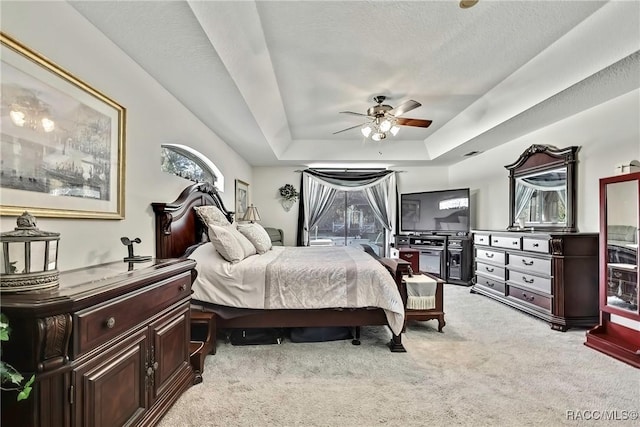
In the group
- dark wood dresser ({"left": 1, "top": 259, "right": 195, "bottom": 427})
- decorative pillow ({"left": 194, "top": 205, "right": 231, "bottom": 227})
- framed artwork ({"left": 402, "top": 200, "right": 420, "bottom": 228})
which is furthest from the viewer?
framed artwork ({"left": 402, "top": 200, "right": 420, "bottom": 228})

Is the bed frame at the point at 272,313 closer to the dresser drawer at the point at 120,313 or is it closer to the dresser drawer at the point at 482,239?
the dresser drawer at the point at 120,313

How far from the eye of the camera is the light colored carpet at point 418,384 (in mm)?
1766

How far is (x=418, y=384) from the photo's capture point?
2105mm

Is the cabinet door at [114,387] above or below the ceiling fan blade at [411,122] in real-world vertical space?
below

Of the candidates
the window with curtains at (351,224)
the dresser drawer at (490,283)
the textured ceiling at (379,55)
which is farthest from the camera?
the window with curtains at (351,224)

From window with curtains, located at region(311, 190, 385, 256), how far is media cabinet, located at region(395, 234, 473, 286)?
806 millimetres

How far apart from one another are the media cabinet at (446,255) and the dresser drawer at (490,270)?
81 centimetres

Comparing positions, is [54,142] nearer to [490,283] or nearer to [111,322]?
[111,322]

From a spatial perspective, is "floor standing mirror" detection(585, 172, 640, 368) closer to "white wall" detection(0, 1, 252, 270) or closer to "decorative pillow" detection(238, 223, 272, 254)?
"decorative pillow" detection(238, 223, 272, 254)

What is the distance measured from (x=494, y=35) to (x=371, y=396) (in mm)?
2911


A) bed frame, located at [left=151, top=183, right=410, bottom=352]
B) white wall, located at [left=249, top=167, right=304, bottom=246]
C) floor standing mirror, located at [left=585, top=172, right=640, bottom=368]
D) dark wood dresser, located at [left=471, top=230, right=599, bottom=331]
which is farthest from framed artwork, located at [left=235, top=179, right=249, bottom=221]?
floor standing mirror, located at [left=585, top=172, right=640, bottom=368]

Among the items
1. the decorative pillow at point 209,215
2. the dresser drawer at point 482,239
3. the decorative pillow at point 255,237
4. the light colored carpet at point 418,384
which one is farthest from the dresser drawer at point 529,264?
the decorative pillow at point 209,215

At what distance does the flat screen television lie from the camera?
560 cm

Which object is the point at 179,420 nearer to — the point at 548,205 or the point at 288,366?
the point at 288,366
